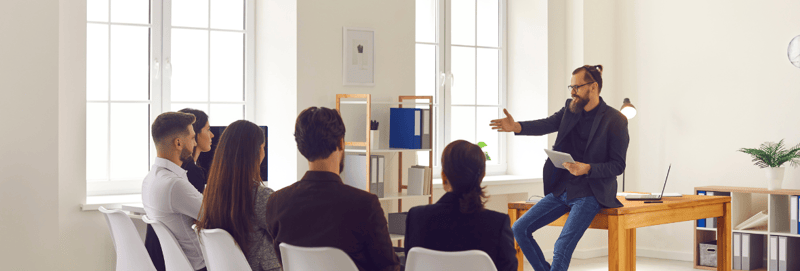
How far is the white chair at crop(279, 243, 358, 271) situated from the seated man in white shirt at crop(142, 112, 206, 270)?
2.88 ft

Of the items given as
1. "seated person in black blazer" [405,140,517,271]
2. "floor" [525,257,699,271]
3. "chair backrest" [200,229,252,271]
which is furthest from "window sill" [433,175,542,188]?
"seated person in black blazer" [405,140,517,271]

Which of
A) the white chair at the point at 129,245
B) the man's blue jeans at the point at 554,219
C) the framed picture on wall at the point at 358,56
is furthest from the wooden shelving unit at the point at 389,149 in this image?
the white chair at the point at 129,245

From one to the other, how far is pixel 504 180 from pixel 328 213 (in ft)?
12.7

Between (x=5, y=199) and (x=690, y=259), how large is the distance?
202 inches

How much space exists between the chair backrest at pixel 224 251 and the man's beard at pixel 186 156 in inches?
31.3

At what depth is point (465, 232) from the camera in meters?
2.27

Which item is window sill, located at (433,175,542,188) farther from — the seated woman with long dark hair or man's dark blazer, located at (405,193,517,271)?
man's dark blazer, located at (405,193,517,271)

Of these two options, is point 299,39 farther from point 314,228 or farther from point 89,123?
point 314,228

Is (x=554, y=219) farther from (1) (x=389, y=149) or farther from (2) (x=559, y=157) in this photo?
(1) (x=389, y=149)

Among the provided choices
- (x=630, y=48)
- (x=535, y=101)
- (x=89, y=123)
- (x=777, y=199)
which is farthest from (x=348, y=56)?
(x=777, y=199)

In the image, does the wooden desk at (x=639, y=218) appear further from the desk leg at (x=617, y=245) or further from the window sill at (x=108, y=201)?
the window sill at (x=108, y=201)

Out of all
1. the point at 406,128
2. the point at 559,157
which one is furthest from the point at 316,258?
the point at 406,128

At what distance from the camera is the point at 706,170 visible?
6.19 m

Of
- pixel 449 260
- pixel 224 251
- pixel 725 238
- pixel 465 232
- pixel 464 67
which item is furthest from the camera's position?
pixel 464 67
